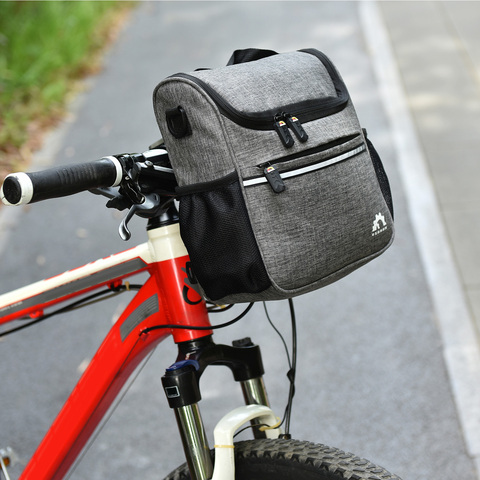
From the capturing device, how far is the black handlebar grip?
1.18 metres

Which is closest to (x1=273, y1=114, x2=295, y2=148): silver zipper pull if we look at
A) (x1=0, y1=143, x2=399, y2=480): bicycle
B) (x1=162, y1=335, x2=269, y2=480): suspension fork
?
(x1=0, y1=143, x2=399, y2=480): bicycle

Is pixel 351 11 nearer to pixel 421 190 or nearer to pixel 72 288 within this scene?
pixel 421 190

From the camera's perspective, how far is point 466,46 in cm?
745

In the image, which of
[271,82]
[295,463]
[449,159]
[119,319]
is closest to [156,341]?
[119,319]

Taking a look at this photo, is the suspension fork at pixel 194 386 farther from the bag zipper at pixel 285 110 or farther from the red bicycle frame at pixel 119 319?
the bag zipper at pixel 285 110

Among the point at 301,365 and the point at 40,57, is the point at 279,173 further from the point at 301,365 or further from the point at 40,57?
the point at 40,57

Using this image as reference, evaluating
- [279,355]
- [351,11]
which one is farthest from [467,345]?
[351,11]

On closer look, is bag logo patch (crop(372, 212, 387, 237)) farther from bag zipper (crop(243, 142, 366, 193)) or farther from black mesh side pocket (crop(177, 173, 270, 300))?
black mesh side pocket (crop(177, 173, 270, 300))

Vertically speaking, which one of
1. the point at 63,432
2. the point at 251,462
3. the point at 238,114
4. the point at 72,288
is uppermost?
the point at 238,114

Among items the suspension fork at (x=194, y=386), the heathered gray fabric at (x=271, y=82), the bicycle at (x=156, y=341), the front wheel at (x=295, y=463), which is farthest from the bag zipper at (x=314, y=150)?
the front wheel at (x=295, y=463)

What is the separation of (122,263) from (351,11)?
7995 millimetres

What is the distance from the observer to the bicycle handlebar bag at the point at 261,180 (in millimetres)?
1326

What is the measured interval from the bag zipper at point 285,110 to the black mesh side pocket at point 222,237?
0.12m

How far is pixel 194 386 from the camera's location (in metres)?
1.44
